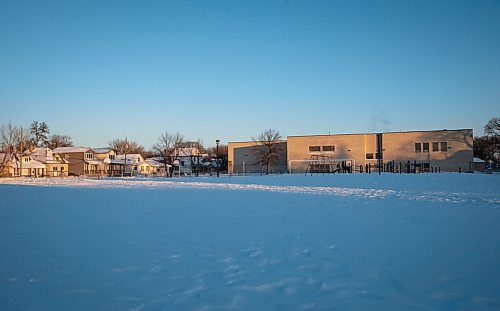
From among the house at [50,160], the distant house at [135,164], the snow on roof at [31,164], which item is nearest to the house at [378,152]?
the distant house at [135,164]

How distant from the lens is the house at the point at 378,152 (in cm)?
6203

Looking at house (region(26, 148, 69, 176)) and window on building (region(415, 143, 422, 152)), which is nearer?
window on building (region(415, 143, 422, 152))

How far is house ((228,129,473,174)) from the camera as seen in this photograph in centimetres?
6203

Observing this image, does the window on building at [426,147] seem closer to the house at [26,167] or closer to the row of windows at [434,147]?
the row of windows at [434,147]

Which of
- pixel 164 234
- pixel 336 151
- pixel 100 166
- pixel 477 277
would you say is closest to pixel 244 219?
pixel 164 234

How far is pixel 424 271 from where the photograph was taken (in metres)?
5.33

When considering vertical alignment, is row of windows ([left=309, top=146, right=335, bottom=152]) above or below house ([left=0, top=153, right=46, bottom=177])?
above

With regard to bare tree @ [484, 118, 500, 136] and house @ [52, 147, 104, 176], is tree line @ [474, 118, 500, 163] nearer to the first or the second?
bare tree @ [484, 118, 500, 136]

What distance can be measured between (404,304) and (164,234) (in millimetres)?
5437

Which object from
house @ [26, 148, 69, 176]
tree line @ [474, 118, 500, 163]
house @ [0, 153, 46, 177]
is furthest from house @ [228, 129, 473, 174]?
house @ [0, 153, 46, 177]

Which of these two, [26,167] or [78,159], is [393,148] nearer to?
[78,159]

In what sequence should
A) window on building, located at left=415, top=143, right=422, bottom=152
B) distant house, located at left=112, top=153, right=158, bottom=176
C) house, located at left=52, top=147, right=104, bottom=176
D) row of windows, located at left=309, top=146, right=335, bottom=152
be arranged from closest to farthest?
window on building, located at left=415, top=143, right=422, bottom=152
row of windows, located at left=309, top=146, right=335, bottom=152
house, located at left=52, top=147, right=104, bottom=176
distant house, located at left=112, top=153, right=158, bottom=176

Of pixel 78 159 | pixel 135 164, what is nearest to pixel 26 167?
pixel 78 159

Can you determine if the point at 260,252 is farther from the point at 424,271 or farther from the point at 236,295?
the point at 424,271
